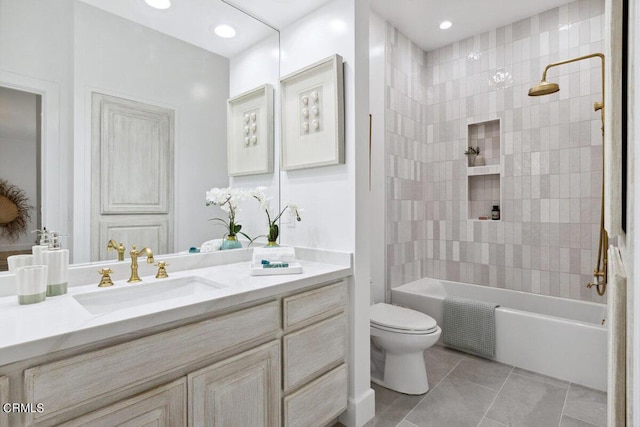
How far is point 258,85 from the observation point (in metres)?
2.06

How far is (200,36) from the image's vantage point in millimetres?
1793

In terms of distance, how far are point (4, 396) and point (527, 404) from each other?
7.93 ft

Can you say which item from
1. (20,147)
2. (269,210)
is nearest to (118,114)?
(20,147)

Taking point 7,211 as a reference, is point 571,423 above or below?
below

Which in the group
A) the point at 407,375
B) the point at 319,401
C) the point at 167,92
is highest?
the point at 167,92

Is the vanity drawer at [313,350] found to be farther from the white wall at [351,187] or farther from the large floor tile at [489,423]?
the large floor tile at [489,423]

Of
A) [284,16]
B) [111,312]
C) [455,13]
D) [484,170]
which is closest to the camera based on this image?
[111,312]

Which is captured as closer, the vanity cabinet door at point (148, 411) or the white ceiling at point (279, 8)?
the vanity cabinet door at point (148, 411)

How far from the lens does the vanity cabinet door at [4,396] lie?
2.51 feet

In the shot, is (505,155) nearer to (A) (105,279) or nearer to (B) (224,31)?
(B) (224,31)

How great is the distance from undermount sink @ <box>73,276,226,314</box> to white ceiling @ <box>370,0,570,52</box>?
253 cm

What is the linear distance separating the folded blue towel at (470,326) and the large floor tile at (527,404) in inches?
11.9

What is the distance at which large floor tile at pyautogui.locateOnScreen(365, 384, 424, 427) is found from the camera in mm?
1820

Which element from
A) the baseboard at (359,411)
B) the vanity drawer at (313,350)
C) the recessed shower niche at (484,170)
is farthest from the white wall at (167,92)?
the recessed shower niche at (484,170)
